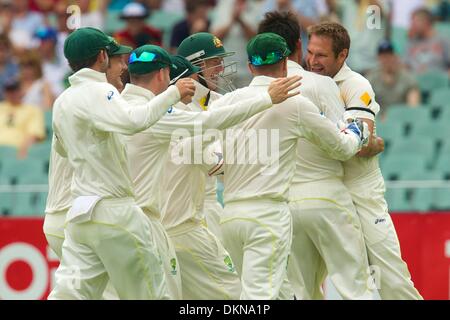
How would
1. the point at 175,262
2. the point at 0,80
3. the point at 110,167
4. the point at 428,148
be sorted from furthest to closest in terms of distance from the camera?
1. the point at 0,80
2. the point at 428,148
3. the point at 175,262
4. the point at 110,167

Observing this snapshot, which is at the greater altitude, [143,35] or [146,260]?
[143,35]

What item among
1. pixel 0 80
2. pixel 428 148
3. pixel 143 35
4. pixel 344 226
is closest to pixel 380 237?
pixel 344 226

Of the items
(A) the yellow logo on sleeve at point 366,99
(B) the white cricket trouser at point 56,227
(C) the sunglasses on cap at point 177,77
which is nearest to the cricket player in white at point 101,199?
(C) the sunglasses on cap at point 177,77

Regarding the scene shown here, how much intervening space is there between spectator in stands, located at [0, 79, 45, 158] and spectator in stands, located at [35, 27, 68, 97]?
1.74 ft

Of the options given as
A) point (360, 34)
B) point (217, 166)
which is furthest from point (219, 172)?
point (360, 34)

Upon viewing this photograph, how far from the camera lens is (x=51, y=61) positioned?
16.2 metres

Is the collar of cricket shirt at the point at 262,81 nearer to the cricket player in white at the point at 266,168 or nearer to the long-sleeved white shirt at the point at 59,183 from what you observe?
the cricket player in white at the point at 266,168

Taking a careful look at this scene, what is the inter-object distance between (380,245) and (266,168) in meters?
1.21

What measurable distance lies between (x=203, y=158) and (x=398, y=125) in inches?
239

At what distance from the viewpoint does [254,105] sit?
8727mm

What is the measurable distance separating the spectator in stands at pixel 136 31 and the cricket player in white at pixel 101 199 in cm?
681

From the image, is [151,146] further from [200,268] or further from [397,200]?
[397,200]

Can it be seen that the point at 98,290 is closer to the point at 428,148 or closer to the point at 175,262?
the point at 175,262

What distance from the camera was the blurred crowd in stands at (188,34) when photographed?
50.7 feet
